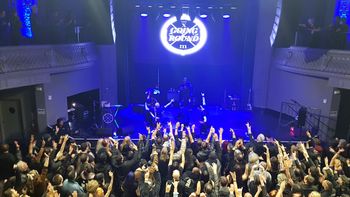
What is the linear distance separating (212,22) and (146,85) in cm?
499

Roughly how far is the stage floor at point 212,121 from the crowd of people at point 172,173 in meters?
4.81

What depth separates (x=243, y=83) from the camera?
661 inches

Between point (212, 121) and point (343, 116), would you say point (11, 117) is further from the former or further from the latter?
point (343, 116)

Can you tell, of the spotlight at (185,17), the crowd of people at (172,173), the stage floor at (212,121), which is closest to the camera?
the crowd of people at (172,173)

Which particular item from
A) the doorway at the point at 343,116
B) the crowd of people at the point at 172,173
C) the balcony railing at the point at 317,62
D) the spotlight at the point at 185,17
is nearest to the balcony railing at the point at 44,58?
the crowd of people at the point at 172,173

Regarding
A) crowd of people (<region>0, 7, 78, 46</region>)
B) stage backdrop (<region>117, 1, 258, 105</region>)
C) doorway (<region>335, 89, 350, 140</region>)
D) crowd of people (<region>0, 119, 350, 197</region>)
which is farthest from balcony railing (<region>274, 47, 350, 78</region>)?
crowd of people (<region>0, 7, 78, 46</region>)

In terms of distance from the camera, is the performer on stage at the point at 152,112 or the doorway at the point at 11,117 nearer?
the doorway at the point at 11,117

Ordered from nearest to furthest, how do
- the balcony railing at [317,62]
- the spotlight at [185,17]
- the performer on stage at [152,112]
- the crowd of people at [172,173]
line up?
1. the crowd of people at [172,173]
2. the balcony railing at [317,62]
3. the performer on stage at [152,112]
4. the spotlight at [185,17]

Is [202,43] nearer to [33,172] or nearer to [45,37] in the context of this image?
[45,37]

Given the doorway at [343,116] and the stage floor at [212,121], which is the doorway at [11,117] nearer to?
the stage floor at [212,121]

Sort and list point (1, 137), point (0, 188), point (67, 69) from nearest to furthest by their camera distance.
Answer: point (0, 188) → point (1, 137) → point (67, 69)

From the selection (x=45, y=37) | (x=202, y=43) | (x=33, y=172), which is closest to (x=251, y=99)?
(x=202, y=43)

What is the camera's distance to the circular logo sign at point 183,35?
53.9 feet

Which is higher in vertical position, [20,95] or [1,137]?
[20,95]
